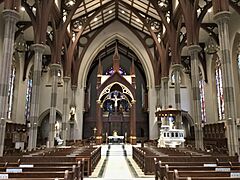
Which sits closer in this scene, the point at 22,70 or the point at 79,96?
the point at 22,70

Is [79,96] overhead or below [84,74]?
below

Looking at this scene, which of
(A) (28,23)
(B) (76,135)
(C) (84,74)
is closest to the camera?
(A) (28,23)

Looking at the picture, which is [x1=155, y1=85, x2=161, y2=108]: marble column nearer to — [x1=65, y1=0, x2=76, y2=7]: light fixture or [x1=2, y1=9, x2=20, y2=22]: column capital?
[x1=65, y1=0, x2=76, y2=7]: light fixture

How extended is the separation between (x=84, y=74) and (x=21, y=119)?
347 inches

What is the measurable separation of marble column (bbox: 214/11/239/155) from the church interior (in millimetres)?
44

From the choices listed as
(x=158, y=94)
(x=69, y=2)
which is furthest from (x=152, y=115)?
(x=69, y=2)

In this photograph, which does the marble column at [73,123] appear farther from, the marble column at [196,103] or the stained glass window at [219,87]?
the stained glass window at [219,87]

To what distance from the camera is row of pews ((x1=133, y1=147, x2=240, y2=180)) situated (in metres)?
4.38

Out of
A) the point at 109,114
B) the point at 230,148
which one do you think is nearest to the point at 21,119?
the point at 109,114

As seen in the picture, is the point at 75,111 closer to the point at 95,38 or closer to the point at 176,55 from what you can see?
the point at 95,38

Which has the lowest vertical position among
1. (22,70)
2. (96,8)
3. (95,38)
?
(22,70)

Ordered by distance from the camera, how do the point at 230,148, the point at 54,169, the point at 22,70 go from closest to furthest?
the point at 54,169 < the point at 230,148 < the point at 22,70

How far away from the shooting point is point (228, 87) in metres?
11.1

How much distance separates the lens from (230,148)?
34.8ft
